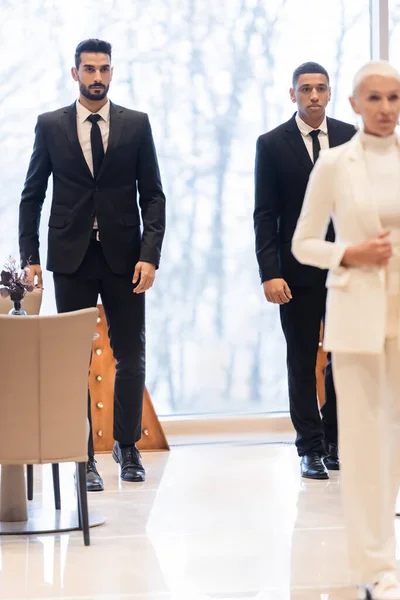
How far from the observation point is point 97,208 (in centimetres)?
470

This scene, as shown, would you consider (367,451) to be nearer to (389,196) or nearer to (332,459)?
(389,196)

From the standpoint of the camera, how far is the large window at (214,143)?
6.34 m

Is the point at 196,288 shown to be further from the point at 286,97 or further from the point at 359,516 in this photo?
the point at 359,516

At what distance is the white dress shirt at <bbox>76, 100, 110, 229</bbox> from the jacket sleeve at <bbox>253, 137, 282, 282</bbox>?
0.69 m

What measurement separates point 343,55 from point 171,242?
1543mm

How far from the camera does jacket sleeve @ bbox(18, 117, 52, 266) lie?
4.77m

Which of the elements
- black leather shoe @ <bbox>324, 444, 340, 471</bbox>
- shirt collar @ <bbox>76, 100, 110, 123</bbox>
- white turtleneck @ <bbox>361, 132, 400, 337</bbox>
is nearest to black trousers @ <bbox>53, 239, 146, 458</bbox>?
shirt collar @ <bbox>76, 100, 110, 123</bbox>

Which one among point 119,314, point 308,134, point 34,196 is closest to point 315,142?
point 308,134

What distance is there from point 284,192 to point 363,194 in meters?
1.98

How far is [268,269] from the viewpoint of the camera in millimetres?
4699

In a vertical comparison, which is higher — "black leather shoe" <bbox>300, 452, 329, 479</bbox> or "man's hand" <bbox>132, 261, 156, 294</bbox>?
"man's hand" <bbox>132, 261, 156, 294</bbox>

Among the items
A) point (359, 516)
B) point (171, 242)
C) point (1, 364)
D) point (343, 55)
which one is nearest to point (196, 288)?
point (171, 242)

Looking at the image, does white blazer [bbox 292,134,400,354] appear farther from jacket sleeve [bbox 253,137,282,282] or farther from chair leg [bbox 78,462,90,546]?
jacket sleeve [bbox 253,137,282,282]

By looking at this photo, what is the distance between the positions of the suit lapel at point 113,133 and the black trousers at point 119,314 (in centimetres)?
35
